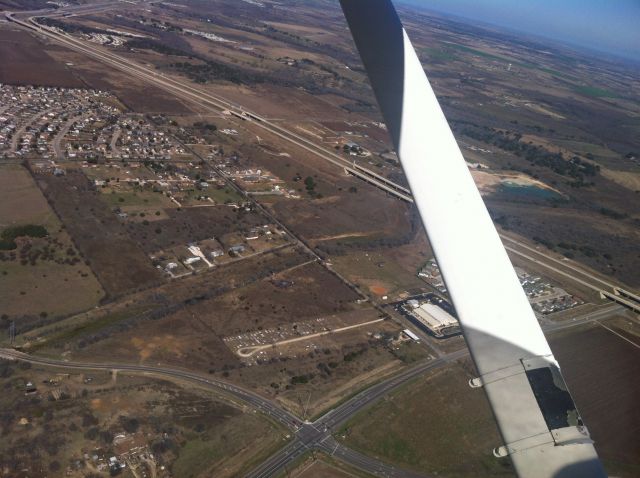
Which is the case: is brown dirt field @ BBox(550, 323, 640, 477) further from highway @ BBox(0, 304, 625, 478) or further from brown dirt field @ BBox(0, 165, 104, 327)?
brown dirt field @ BBox(0, 165, 104, 327)

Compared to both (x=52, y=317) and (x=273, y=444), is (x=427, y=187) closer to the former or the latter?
(x=273, y=444)

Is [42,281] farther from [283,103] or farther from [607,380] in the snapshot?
[283,103]

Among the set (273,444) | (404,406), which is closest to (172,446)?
(273,444)

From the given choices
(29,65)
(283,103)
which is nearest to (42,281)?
(283,103)

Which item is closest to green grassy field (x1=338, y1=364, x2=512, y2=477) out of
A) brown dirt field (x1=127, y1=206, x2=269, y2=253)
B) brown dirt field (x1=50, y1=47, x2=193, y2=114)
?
brown dirt field (x1=127, y1=206, x2=269, y2=253)

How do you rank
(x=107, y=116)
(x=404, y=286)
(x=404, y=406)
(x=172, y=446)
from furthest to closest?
(x=107, y=116) → (x=404, y=286) → (x=404, y=406) → (x=172, y=446)

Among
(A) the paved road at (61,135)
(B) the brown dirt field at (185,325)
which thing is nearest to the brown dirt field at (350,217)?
(B) the brown dirt field at (185,325)
